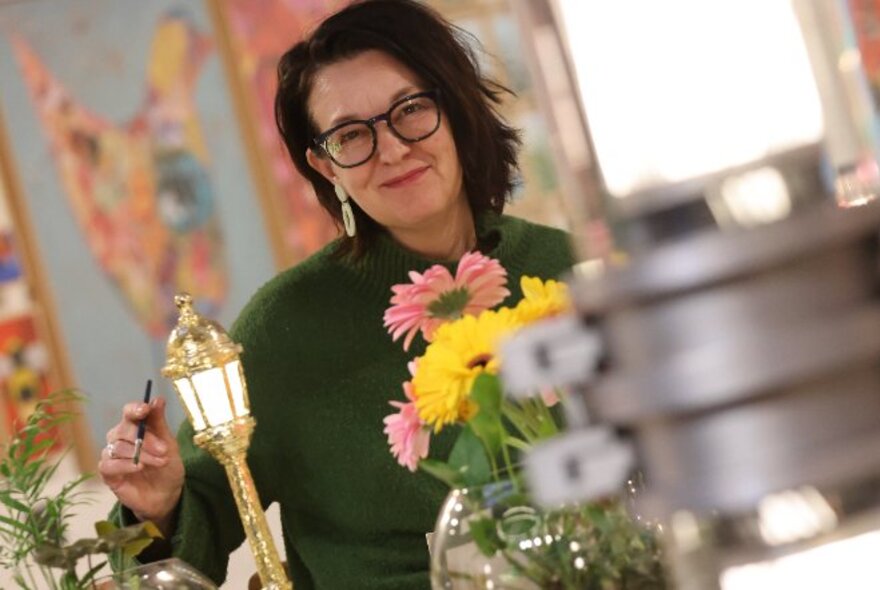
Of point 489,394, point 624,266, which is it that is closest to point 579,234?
point 624,266

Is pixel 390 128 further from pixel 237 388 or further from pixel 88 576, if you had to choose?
pixel 88 576

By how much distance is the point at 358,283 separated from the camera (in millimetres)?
1971

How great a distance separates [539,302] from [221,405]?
0.67 m

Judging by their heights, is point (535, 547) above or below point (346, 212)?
below

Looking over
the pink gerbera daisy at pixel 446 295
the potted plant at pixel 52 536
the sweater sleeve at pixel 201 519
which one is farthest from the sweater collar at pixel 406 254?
the pink gerbera daisy at pixel 446 295

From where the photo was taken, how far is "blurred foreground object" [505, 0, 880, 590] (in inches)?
13.2

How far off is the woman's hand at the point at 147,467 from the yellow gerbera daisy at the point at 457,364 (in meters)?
0.63

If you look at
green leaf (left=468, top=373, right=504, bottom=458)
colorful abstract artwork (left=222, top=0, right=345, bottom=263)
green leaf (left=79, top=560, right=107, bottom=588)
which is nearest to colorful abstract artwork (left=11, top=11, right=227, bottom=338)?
colorful abstract artwork (left=222, top=0, right=345, bottom=263)

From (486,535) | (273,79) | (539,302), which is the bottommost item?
(486,535)

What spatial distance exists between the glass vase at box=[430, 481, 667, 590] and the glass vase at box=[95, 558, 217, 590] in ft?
1.28

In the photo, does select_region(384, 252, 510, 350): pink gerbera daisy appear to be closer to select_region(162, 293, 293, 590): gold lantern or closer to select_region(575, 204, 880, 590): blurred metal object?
select_region(162, 293, 293, 590): gold lantern

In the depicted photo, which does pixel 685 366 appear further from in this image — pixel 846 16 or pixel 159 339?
pixel 159 339

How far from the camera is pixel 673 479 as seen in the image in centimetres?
34

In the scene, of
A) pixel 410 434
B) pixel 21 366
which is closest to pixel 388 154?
pixel 410 434
